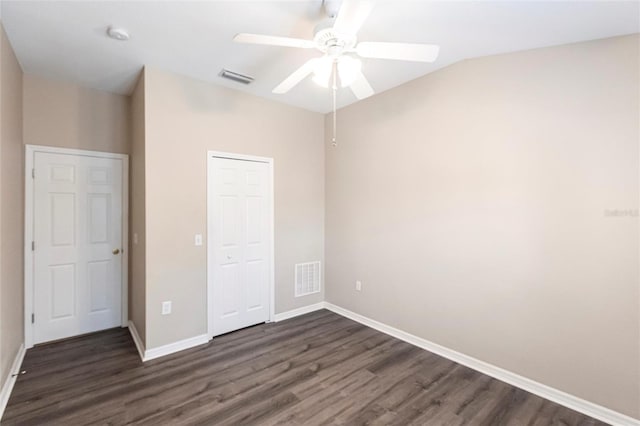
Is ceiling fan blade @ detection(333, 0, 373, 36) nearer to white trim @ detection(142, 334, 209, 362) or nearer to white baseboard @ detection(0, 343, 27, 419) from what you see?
white trim @ detection(142, 334, 209, 362)

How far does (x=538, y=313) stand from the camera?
2.28 m

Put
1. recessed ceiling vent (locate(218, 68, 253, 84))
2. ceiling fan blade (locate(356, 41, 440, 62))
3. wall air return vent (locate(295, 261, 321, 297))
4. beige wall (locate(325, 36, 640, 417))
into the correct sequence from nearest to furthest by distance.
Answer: ceiling fan blade (locate(356, 41, 440, 62)) < beige wall (locate(325, 36, 640, 417)) < recessed ceiling vent (locate(218, 68, 253, 84)) < wall air return vent (locate(295, 261, 321, 297))

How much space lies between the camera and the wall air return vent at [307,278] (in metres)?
3.95

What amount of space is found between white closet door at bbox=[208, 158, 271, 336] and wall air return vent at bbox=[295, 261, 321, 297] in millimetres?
468

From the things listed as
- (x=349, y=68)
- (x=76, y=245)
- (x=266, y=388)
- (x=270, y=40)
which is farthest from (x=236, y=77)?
(x=266, y=388)

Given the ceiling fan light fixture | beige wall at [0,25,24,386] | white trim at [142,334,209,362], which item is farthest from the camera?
white trim at [142,334,209,362]

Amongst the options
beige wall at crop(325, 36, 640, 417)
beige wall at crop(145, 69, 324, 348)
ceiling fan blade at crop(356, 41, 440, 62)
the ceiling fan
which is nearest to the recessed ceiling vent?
beige wall at crop(145, 69, 324, 348)

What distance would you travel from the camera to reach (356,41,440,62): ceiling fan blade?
5.34ft

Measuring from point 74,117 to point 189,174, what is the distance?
1.48 metres

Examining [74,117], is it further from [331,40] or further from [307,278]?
[307,278]

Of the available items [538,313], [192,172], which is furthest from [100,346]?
[538,313]

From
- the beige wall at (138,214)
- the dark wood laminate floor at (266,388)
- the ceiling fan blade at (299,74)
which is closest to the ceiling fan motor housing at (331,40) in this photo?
the ceiling fan blade at (299,74)

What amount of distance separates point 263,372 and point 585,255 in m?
2.75

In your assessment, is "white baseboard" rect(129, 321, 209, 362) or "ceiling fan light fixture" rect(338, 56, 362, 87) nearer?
"ceiling fan light fixture" rect(338, 56, 362, 87)
